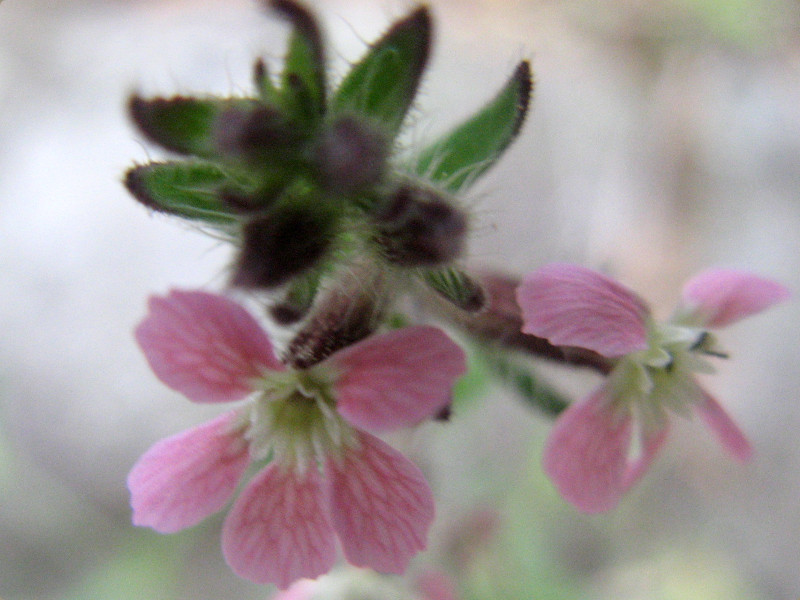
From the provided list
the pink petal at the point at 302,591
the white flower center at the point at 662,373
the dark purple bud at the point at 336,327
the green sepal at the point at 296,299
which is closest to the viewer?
the green sepal at the point at 296,299

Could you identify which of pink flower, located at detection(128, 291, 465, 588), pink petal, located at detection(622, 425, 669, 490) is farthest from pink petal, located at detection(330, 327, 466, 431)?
pink petal, located at detection(622, 425, 669, 490)

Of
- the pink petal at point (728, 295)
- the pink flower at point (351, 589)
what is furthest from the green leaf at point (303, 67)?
the pink flower at point (351, 589)

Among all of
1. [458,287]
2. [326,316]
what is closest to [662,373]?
[458,287]

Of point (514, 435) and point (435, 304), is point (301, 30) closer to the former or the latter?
point (435, 304)

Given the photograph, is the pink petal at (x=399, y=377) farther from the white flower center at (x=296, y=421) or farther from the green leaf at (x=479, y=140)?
the green leaf at (x=479, y=140)

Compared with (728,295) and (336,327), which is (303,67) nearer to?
(336,327)

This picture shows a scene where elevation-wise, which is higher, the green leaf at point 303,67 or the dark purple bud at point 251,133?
the green leaf at point 303,67

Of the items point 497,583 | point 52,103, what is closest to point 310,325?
point 497,583
